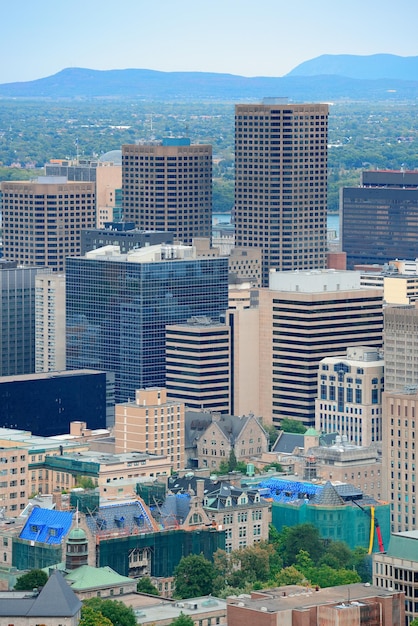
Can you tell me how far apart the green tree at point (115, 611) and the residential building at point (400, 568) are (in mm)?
17539

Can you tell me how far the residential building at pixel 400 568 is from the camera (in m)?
180

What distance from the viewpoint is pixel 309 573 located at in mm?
196250

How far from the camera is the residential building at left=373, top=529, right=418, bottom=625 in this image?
18012 centimetres

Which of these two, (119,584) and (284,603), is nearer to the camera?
(284,603)

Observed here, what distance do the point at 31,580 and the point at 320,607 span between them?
2242 cm

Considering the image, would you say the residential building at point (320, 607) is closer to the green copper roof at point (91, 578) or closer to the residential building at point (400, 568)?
the residential building at point (400, 568)

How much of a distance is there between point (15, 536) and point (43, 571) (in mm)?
13112

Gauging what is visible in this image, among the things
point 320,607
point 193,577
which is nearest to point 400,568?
point 320,607

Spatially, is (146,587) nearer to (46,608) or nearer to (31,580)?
(31,580)

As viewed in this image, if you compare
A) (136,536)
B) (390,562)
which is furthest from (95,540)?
(390,562)

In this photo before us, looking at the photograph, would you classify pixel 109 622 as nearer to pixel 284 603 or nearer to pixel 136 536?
pixel 284 603

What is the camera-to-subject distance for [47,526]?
195 m

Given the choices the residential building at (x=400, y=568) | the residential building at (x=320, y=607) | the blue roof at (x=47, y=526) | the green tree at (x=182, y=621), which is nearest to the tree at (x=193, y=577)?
the blue roof at (x=47, y=526)

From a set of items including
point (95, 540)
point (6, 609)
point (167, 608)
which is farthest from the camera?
point (95, 540)
